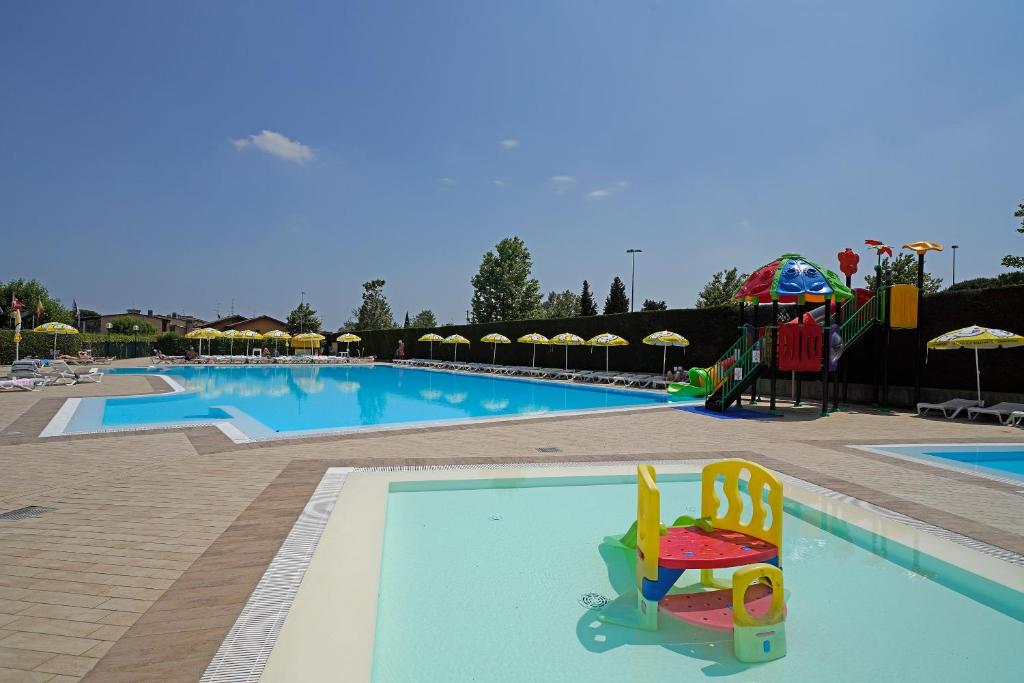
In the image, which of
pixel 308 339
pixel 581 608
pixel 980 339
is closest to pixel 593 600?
pixel 581 608

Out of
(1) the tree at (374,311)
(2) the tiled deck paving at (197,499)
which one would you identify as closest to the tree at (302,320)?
(1) the tree at (374,311)

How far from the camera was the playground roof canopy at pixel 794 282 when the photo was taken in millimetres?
12875

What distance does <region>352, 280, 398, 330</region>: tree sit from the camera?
62844 millimetres

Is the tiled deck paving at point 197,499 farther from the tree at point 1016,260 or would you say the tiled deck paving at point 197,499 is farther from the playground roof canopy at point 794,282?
the tree at point 1016,260

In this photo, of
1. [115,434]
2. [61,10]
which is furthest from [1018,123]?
[61,10]

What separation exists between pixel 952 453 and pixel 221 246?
34021mm

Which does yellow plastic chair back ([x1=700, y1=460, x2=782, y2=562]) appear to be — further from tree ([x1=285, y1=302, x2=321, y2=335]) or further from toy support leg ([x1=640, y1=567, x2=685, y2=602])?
tree ([x1=285, y1=302, x2=321, y2=335])

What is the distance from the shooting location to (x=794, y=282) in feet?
42.4

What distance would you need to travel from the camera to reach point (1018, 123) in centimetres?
1299

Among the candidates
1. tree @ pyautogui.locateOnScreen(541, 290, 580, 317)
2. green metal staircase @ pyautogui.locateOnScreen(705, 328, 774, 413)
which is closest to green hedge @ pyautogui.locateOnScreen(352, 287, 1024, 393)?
green metal staircase @ pyautogui.locateOnScreen(705, 328, 774, 413)

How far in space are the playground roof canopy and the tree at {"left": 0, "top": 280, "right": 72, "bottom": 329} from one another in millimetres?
47485

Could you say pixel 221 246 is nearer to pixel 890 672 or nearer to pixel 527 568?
pixel 527 568

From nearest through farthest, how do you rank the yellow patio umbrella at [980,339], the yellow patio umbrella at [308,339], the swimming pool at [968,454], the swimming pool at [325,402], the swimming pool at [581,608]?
the swimming pool at [581,608] → the swimming pool at [968,454] → the swimming pool at [325,402] → the yellow patio umbrella at [980,339] → the yellow patio umbrella at [308,339]

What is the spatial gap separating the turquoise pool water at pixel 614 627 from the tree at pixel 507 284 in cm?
4108
